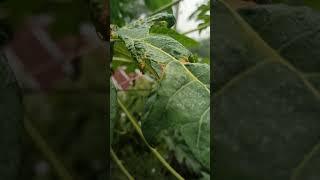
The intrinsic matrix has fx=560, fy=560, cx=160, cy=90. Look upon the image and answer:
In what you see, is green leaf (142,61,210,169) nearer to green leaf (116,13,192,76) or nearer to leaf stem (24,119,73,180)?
green leaf (116,13,192,76)

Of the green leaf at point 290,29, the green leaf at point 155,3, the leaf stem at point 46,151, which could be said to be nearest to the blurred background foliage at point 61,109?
the leaf stem at point 46,151

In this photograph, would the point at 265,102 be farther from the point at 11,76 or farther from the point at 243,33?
the point at 11,76

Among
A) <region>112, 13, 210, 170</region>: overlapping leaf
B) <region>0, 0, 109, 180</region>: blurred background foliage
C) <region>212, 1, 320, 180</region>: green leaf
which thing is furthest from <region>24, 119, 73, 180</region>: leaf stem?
<region>112, 13, 210, 170</region>: overlapping leaf

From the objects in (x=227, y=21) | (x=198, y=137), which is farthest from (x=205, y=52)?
(x=227, y=21)

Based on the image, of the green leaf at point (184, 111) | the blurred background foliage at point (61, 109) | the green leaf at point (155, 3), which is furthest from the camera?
the green leaf at point (155, 3)

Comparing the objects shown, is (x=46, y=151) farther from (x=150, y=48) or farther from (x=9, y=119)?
(x=150, y=48)

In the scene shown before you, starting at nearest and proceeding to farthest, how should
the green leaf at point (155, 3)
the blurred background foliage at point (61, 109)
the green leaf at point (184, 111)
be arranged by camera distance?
the blurred background foliage at point (61, 109) → the green leaf at point (184, 111) → the green leaf at point (155, 3)

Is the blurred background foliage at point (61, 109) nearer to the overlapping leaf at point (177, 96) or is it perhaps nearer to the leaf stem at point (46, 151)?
the leaf stem at point (46, 151)
